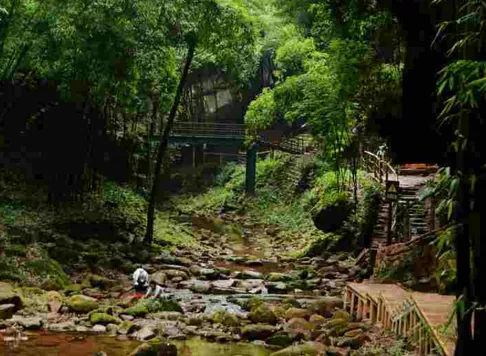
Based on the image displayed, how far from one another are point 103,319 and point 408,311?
243 inches

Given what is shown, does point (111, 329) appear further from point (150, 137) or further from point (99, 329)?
point (150, 137)

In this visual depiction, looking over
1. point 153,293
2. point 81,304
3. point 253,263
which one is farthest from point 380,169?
point 81,304

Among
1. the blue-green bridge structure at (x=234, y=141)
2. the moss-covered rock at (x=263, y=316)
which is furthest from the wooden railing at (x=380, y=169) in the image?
the blue-green bridge structure at (x=234, y=141)

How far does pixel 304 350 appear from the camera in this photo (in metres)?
9.40

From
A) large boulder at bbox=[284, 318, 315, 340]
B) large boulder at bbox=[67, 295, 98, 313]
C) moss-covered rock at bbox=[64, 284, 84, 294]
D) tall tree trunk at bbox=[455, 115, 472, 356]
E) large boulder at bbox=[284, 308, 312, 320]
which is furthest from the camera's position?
moss-covered rock at bbox=[64, 284, 84, 294]

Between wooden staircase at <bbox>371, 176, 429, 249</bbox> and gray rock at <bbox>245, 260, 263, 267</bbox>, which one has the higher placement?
wooden staircase at <bbox>371, 176, 429, 249</bbox>

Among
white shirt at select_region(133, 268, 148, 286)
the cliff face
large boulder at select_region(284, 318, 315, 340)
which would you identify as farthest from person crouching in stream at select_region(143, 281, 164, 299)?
the cliff face

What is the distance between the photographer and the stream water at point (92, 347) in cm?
977

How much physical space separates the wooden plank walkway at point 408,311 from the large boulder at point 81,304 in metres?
5.31

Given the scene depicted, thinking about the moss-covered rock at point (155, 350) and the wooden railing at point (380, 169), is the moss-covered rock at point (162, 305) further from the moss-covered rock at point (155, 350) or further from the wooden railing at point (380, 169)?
the wooden railing at point (380, 169)

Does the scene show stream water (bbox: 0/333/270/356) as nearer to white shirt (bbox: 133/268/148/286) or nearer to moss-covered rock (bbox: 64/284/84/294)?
white shirt (bbox: 133/268/148/286)

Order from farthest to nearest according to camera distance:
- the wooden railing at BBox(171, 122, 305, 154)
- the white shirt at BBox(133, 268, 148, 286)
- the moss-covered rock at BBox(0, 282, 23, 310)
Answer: the wooden railing at BBox(171, 122, 305, 154) < the white shirt at BBox(133, 268, 148, 286) < the moss-covered rock at BBox(0, 282, 23, 310)

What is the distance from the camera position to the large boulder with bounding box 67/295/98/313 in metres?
12.2

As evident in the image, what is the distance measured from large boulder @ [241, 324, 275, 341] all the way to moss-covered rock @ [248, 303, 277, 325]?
70cm
